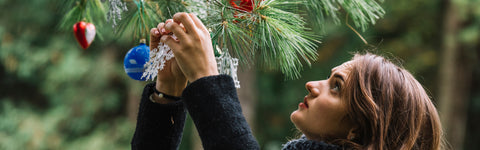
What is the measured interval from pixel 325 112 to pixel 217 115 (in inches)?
8.2

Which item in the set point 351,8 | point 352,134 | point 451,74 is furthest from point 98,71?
point 352,134

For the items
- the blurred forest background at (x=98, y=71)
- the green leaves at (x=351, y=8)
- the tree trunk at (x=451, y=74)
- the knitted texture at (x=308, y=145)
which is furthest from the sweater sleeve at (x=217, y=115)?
the tree trunk at (x=451, y=74)

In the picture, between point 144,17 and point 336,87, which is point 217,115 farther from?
point 144,17

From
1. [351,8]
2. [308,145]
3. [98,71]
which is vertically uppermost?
[351,8]

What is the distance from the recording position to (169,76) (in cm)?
79

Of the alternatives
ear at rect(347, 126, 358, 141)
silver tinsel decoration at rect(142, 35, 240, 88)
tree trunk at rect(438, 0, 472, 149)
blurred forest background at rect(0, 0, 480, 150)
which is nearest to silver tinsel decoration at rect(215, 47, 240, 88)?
silver tinsel decoration at rect(142, 35, 240, 88)

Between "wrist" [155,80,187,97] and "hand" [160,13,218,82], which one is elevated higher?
"hand" [160,13,218,82]

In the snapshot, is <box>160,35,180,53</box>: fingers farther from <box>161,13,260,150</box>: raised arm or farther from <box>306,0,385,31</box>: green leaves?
<box>306,0,385,31</box>: green leaves

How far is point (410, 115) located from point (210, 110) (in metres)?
0.36

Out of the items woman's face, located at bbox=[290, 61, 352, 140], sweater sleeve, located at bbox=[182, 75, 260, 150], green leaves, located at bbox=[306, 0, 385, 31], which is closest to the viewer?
sweater sleeve, located at bbox=[182, 75, 260, 150]

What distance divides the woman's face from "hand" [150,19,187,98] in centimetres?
22

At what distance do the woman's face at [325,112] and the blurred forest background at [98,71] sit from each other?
266 cm

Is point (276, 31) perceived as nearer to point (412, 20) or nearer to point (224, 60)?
point (224, 60)

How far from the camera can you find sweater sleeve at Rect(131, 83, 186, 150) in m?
0.81
